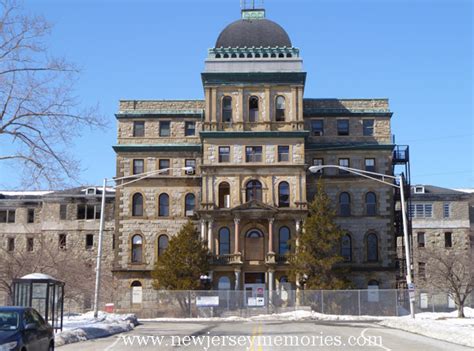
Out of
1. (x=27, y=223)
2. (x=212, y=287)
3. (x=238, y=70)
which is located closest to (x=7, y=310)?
(x=212, y=287)

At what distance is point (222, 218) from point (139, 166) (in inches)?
377

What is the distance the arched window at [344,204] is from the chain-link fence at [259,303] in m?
9.71

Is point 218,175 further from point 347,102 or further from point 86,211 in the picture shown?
point 86,211

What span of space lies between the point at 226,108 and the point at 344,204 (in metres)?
12.8

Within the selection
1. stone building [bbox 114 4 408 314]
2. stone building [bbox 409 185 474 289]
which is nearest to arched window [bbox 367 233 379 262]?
stone building [bbox 114 4 408 314]

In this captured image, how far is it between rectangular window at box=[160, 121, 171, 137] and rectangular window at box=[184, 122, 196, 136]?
1444 mm

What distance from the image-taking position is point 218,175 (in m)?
60.2

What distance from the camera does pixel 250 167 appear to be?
6028 centimetres

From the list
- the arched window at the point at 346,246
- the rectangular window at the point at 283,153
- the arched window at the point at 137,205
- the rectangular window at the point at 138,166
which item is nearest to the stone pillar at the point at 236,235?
the rectangular window at the point at 283,153

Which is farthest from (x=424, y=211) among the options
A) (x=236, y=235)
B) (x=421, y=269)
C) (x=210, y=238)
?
(x=210, y=238)

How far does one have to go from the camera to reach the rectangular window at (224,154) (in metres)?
60.8

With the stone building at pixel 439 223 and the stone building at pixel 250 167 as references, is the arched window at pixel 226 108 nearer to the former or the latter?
the stone building at pixel 250 167

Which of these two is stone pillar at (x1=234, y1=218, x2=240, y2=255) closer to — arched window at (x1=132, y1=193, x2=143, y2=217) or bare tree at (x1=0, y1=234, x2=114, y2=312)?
arched window at (x1=132, y1=193, x2=143, y2=217)

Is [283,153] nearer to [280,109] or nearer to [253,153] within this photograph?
[253,153]
